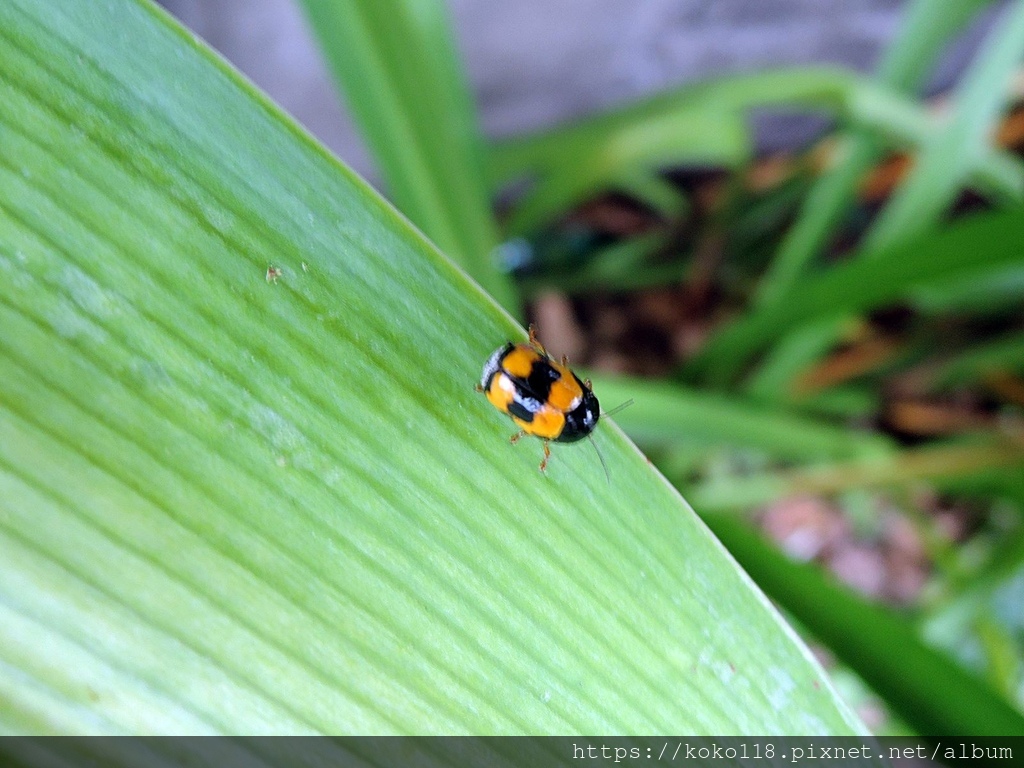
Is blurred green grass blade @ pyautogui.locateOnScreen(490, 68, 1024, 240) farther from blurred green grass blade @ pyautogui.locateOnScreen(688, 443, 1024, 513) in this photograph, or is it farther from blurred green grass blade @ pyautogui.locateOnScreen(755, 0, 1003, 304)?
blurred green grass blade @ pyautogui.locateOnScreen(688, 443, 1024, 513)

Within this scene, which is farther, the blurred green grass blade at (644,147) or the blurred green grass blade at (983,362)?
the blurred green grass blade at (983,362)

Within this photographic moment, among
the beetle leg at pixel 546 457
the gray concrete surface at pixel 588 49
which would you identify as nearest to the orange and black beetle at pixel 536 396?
the beetle leg at pixel 546 457

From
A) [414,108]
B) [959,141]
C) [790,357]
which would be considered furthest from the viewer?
[790,357]

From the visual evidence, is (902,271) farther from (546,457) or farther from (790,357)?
(546,457)

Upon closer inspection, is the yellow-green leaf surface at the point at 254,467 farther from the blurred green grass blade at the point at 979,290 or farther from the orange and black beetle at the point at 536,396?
the blurred green grass blade at the point at 979,290

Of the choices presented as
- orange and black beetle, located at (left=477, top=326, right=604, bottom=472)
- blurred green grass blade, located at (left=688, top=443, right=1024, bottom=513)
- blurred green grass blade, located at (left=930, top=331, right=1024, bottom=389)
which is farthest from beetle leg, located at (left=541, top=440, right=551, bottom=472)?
blurred green grass blade, located at (left=930, top=331, right=1024, bottom=389)

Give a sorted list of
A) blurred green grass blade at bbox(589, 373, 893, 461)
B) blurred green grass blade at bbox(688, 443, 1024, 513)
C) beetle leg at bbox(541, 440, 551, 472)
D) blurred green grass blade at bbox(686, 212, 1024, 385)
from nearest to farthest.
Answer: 1. beetle leg at bbox(541, 440, 551, 472)
2. blurred green grass blade at bbox(686, 212, 1024, 385)
3. blurred green grass blade at bbox(589, 373, 893, 461)
4. blurred green grass blade at bbox(688, 443, 1024, 513)

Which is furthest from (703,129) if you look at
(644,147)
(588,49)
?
(588,49)
